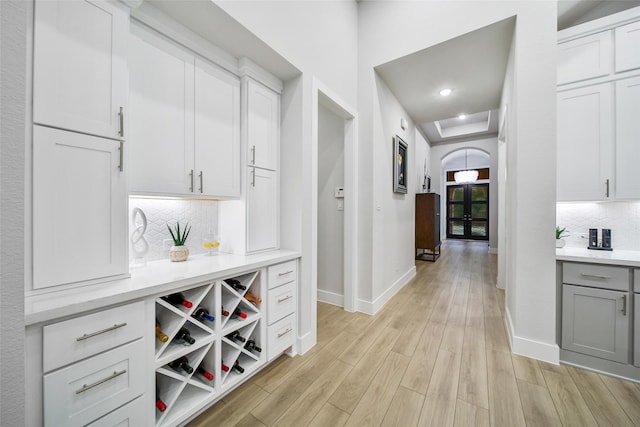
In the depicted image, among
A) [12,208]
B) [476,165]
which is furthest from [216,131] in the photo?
[476,165]

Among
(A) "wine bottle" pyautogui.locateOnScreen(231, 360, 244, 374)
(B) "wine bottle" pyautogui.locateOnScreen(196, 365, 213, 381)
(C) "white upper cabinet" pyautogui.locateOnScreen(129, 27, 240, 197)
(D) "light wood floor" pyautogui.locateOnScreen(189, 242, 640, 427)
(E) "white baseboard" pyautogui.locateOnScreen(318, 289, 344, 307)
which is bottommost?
(D) "light wood floor" pyautogui.locateOnScreen(189, 242, 640, 427)

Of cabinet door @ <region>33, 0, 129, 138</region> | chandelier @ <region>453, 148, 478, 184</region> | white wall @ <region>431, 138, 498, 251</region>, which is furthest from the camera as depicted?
chandelier @ <region>453, 148, 478, 184</region>

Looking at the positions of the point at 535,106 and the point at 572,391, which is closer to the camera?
the point at 572,391

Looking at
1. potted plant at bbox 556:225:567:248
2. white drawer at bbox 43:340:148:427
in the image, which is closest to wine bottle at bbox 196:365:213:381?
white drawer at bbox 43:340:148:427

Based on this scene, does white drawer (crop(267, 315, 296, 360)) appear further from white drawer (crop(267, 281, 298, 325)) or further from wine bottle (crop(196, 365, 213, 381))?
wine bottle (crop(196, 365, 213, 381))

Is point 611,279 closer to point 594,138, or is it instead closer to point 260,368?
point 594,138

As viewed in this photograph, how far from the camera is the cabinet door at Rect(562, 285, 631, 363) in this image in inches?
65.9

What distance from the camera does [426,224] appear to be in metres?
5.43

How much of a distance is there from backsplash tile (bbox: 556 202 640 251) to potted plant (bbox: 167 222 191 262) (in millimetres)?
3313

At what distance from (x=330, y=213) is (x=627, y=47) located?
9.49ft

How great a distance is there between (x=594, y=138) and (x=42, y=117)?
3.56 metres

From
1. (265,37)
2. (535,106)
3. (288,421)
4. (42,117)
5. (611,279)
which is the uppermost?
(265,37)

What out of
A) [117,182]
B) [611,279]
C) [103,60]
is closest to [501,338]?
[611,279]

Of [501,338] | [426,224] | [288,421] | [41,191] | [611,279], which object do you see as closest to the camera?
[41,191]
